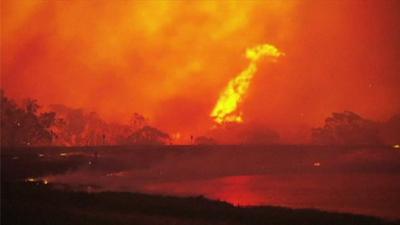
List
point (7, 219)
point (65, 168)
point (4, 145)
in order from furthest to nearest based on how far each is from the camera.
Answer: point (4, 145)
point (65, 168)
point (7, 219)

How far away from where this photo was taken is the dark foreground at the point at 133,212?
4431 cm

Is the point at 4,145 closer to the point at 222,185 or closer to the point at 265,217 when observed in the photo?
the point at 222,185

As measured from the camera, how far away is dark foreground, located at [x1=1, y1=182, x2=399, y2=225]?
44312 mm

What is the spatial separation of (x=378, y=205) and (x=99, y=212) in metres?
44.3

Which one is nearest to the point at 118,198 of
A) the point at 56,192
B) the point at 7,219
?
the point at 56,192

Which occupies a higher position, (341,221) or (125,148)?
(125,148)

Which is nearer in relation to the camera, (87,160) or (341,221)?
(341,221)

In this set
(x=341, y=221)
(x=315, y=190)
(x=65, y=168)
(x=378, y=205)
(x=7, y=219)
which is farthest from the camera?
(x=65, y=168)

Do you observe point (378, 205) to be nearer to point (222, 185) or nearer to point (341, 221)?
point (341, 221)

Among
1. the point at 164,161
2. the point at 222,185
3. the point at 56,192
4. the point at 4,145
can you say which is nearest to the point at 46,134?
the point at 4,145

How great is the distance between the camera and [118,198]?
62781mm

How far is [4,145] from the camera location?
178000mm

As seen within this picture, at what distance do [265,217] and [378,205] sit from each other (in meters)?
32.9

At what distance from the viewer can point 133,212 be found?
52688 mm
